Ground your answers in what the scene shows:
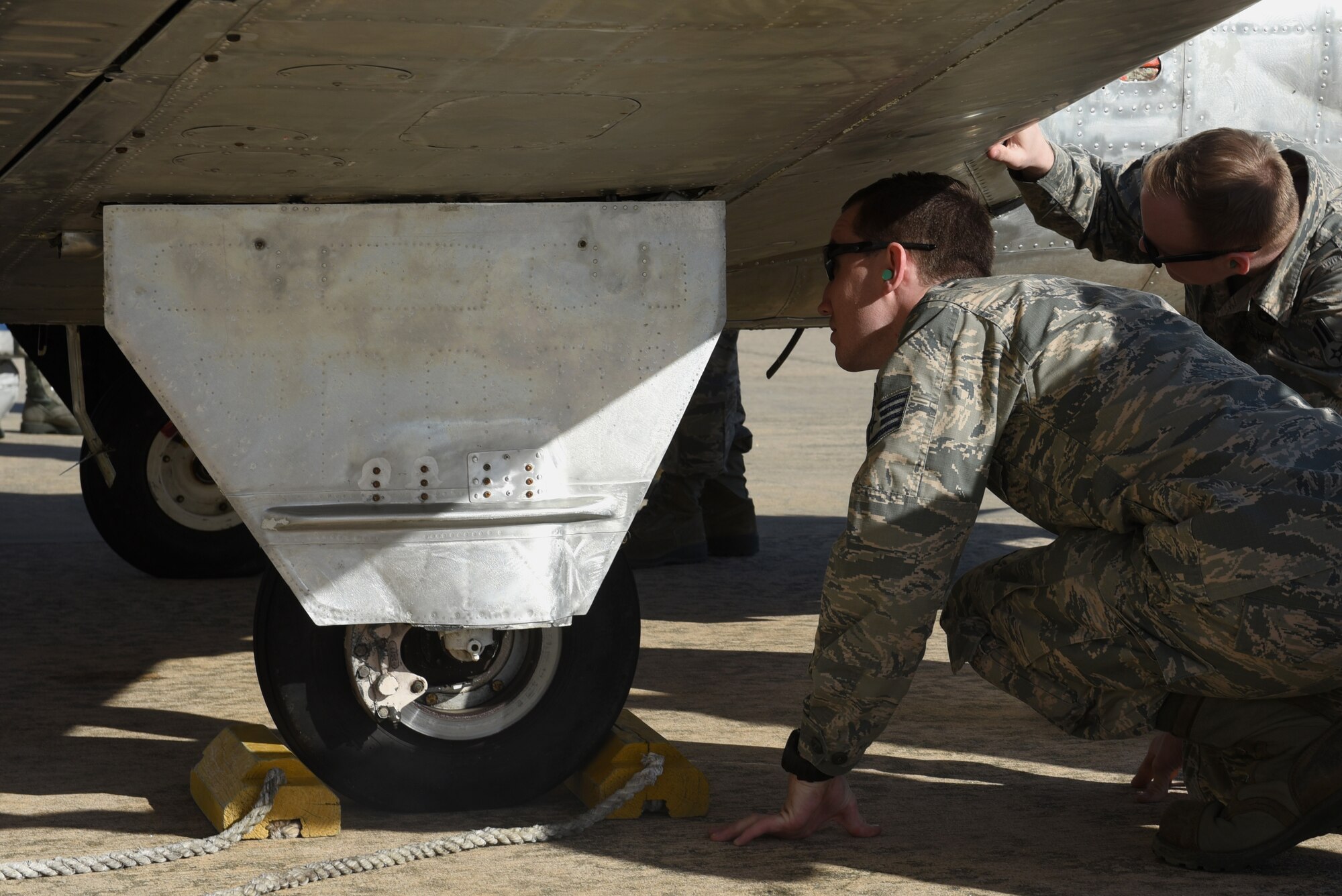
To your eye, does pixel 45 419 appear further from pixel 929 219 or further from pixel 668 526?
pixel 929 219

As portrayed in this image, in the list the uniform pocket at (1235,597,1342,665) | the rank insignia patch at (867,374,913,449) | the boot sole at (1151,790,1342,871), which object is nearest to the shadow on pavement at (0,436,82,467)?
the rank insignia patch at (867,374,913,449)

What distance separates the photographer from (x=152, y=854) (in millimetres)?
2824

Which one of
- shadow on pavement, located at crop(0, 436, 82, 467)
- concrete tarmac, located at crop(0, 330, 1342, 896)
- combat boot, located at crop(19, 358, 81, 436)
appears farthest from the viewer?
combat boot, located at crop(19, 358, 81, 436)

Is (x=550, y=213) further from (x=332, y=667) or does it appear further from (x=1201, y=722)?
(x=1201, y=722)

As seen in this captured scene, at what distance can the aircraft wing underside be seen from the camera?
2092 millimetres

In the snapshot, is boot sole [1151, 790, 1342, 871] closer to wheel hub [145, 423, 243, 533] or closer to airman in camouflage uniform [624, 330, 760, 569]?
airman in camouflage uniform [624, 330, 760, 569]

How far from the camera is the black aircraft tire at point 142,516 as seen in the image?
5926 millimetres

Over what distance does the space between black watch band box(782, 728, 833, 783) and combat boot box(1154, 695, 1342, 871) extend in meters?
0.68

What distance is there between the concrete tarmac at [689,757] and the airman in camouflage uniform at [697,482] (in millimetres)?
211

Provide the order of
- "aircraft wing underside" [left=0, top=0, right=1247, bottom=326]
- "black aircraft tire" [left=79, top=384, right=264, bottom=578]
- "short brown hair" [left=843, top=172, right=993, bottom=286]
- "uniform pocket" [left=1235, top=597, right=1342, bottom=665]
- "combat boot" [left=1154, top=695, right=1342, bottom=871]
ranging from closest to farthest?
1. "aircraft wing underside" [left=0, top=0, right=1247, bottom=326]
2. "uniform pocket" [left=1235, top=597, right=1342, bottom=665]
3. "combat boot" [left=1154, top=695, right=1342, bottom=871]
4. "short brown hair" [left=843, top=172, right=993, bottom=286]
5. "black aircraft tire" [left=79, top=384, right=264, bottom=578]

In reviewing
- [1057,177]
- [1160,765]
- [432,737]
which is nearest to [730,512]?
[1057,177]

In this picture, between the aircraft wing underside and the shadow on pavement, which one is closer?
the aircraft wing underside

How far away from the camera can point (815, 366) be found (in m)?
17.8

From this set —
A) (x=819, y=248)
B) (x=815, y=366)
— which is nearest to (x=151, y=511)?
(x=819, y=248)
